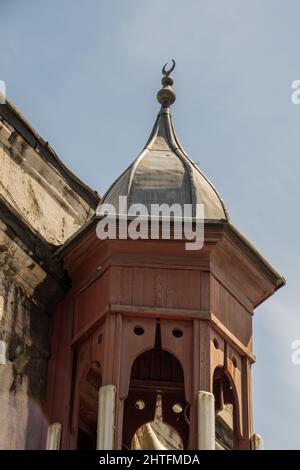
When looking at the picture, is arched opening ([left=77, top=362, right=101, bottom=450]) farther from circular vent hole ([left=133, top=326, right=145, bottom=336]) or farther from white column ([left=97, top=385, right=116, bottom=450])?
white column ([left=97, top=385, right=116, bottom=450])

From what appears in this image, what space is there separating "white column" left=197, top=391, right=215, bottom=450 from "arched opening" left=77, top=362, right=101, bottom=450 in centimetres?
119

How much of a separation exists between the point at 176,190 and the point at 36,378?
1.86 m

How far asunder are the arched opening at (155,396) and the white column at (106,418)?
151cm

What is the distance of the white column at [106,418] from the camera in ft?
39.1

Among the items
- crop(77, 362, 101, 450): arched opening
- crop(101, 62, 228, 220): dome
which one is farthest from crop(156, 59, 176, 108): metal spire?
crop(77, 362, 101, 450): arched opening

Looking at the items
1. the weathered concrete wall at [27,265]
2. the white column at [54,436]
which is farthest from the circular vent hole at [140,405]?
the white column at [54,436]

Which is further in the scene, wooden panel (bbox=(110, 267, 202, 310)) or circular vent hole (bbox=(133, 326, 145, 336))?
wooden panel (bbox=(110, 267, 202, 310))

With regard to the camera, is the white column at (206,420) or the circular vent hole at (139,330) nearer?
the white column at (206,420)

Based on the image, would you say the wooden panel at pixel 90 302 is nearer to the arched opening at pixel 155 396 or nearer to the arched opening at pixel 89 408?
the arched opening at pixel 89 408

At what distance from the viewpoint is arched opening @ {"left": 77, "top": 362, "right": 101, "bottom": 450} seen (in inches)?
531

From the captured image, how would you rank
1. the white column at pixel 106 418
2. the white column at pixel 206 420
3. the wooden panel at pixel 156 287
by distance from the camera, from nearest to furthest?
the white column at pixel 106 418 → the white column at pixel 206 420 → the wooden panel at pixel 156 287

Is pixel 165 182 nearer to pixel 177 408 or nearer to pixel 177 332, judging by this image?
pixel 177 332
